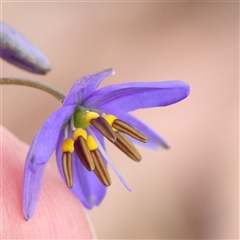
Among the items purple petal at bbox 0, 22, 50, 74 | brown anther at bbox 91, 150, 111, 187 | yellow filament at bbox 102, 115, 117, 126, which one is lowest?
brown anther at bbox 91, 150, 111, 187

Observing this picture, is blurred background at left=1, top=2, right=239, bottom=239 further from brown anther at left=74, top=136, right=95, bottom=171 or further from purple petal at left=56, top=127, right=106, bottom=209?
brown anther at left=74, top=136, right=95, bottom=171

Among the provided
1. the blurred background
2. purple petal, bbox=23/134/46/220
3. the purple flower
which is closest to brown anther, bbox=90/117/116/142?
the purple flower

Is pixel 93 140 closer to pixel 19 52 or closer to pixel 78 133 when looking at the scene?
pixel 78 133

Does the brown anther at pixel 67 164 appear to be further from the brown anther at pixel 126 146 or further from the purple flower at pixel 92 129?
the brown anther at pixel 126 146

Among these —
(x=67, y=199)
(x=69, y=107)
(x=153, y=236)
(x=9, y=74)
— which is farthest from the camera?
(x=153, y=236)

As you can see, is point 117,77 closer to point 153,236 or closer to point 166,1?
point 166,1

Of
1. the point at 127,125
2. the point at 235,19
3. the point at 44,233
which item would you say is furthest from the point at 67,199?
the point at 235,19

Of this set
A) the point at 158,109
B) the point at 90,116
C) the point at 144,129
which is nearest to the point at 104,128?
the point at 90,116
